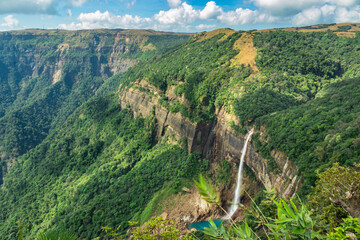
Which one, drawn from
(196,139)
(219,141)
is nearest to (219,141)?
(219,141)

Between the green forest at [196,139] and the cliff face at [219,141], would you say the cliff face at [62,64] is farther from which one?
the cliff face at [219,141]

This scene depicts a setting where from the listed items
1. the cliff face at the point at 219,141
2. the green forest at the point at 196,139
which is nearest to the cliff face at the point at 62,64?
the green forest at the point at 196,139

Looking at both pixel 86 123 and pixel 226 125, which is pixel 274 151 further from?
pixel 86 123

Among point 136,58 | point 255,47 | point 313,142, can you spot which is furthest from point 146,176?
point 136,58

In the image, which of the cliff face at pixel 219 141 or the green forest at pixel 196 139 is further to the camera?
the cliff face at pixel 219 141

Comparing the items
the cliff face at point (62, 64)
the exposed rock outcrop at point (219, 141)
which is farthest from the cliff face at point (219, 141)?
the cliff face at point (62, 64)

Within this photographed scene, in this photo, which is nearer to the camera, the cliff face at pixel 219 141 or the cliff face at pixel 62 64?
the cliff face at pixel 219 141

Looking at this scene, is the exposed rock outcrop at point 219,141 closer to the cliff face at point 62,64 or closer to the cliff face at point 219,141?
the cliff face at point 219,141

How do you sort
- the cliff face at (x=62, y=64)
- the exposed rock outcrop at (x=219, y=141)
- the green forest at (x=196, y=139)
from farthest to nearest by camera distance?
the cliff face at (x=62, y=64)
the exposed rock outcrop at (x=219, y=141)
the green forest at (x=196, y=139)

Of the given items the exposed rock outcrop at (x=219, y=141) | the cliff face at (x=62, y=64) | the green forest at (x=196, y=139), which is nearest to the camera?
the green forest at (x=196, y=139)

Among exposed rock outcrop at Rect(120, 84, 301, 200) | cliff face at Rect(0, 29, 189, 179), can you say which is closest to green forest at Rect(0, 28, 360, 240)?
exposed rock outcrop at Rect(120, 84, 301, 200)
